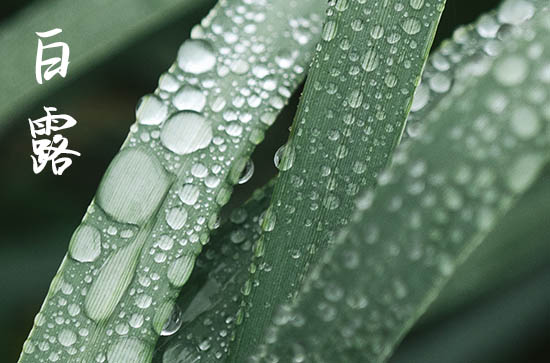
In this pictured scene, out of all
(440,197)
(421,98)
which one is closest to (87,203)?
(421,98)

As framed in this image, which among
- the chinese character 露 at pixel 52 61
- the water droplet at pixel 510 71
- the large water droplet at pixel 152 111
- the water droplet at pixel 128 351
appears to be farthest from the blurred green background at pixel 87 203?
the water droplet at pixel 510 71

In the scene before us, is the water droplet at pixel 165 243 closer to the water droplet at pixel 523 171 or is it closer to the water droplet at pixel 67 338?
the water droplet at pixel 67 338

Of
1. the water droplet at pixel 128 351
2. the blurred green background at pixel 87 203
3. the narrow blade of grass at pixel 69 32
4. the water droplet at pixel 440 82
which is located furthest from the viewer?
the blurred green background at pixel 87 203

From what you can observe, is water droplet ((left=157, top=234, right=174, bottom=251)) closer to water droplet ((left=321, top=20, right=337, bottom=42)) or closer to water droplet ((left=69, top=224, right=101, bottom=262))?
water droplet ((left=69, top=224, right=101, bottom=262))

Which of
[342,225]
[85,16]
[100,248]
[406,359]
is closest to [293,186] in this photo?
[342,225]

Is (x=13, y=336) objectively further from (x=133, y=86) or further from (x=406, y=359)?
(x=406, y=359)

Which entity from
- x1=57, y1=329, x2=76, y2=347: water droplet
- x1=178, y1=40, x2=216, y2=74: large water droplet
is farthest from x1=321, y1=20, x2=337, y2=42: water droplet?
x1=57, y1=329, x2=76, y2=347: water droplet
